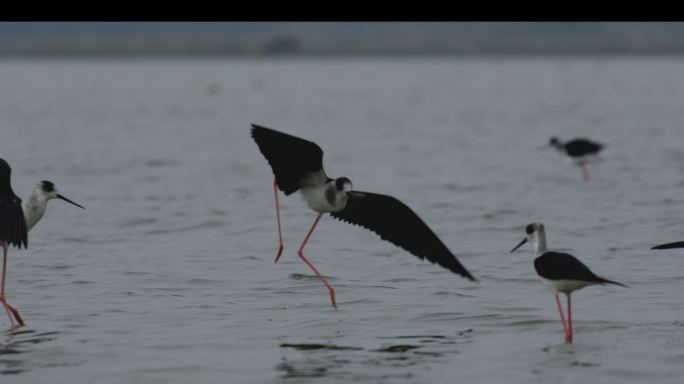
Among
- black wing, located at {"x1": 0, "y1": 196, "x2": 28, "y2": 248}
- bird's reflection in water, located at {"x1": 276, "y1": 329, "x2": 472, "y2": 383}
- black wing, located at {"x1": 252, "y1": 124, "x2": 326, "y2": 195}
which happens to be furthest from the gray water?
black wing, located at {"x1": 252, "y1": 124, "x2": 326, "y2": 195}

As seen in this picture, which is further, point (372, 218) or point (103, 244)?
point (103, 244)

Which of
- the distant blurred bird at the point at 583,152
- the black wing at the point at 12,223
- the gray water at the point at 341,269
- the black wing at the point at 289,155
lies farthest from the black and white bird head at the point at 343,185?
the distant blurred bird at the point at 583,152

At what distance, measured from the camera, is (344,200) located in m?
8.76

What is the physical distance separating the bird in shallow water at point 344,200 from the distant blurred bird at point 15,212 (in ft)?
5.53

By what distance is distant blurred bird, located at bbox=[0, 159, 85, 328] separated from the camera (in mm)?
7836

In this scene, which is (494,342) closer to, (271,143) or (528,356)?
(528,356)

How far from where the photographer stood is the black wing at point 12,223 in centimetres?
780

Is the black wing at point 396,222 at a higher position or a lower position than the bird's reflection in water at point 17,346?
higher

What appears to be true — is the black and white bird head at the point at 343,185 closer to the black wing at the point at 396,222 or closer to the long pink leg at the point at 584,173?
the black wing at the point at 396,222

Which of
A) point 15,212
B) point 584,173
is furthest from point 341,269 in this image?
point 584,173

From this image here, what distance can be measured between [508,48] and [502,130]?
14233 cm

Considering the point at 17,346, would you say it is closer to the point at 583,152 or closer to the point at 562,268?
the point at 562,268

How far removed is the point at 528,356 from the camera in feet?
23.2

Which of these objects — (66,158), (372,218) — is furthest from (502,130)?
(372,218)
